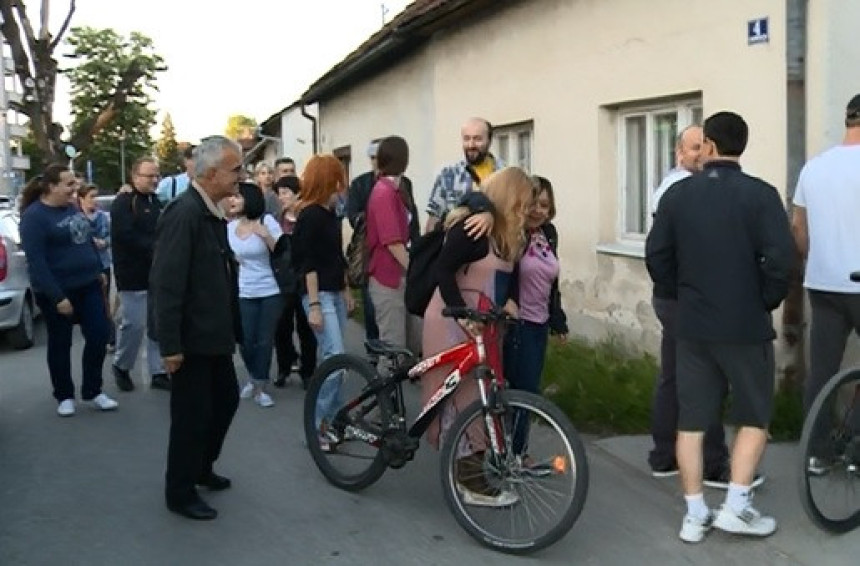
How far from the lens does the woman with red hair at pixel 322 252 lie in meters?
6.79

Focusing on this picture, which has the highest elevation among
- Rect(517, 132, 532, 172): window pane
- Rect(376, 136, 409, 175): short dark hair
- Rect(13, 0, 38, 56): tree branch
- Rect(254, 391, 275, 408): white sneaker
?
Rect(13, 0, 38, 56): tree branch

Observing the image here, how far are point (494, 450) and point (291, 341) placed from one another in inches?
171

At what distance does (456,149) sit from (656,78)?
4.99 metres

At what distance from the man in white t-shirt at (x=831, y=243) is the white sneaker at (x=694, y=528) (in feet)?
3.63

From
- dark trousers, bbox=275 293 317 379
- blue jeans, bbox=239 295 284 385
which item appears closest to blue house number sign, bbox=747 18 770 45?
blue jeans, bbox=239 295 284 385

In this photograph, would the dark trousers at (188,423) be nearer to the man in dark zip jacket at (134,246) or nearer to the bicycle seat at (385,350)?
the bicycle seat at (385,350)

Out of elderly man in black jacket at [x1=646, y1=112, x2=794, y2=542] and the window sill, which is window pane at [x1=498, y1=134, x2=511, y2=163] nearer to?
the window sill

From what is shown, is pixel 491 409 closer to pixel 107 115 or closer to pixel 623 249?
pixel 623 249

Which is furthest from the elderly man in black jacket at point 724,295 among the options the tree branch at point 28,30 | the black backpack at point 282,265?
the tree branch at point 28,30

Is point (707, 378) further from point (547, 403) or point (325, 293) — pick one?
point (325, 293)

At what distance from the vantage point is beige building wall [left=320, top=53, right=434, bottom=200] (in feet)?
48.5

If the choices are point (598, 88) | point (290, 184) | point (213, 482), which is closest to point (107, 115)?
point (290, 184)

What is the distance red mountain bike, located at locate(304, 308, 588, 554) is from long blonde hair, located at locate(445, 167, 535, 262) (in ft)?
1.23

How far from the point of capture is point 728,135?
193 inches
